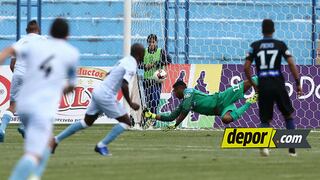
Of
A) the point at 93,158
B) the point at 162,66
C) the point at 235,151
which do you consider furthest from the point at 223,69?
the point at 93,158

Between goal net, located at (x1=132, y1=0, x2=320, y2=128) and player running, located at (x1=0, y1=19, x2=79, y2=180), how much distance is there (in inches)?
561

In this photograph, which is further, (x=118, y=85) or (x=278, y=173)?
(x=118, y=85)

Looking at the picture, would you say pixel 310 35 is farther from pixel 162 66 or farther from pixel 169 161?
pixel 169 161

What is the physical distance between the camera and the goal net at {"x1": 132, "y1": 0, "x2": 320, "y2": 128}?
2512 centimetres

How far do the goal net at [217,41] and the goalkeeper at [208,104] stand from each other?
80.1 inches

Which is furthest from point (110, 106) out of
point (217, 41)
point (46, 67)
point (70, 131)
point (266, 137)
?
point (217, 41)

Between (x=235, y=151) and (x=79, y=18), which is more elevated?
(x=79, y=18)

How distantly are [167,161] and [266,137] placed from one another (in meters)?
2.23

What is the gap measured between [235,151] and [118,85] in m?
2.23

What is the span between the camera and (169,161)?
1534cm

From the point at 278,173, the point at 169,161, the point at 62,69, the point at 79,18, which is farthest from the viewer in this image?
the point at 79,18

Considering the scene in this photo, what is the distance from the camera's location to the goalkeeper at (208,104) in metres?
22.6

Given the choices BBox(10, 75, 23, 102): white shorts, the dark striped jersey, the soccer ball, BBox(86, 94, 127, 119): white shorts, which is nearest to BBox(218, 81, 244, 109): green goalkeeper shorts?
the soccer ball

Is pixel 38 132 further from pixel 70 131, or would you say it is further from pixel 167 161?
pixel 70 131
